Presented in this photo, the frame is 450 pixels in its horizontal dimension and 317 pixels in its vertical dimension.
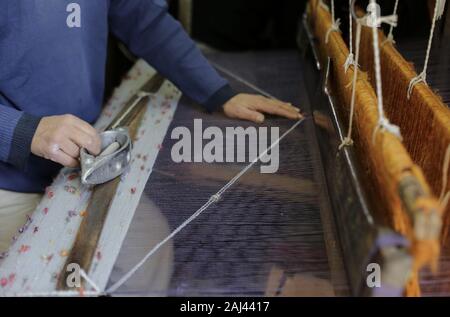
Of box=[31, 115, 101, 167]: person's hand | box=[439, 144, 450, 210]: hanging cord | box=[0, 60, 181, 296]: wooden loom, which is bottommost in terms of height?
box=[0, 60, 181, 296]: wooden loom

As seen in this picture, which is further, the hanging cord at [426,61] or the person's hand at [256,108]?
the person's hand at [256,108]

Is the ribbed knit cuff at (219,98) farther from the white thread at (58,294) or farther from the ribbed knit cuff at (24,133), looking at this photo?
the white thread at (58,294)

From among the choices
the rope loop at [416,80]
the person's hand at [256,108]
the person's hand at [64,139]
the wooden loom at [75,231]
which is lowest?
the wooden loom at [75,231]

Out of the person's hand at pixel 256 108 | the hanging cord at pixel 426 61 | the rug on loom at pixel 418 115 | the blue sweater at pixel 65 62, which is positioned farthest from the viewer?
the person's hand at pixel 256 108

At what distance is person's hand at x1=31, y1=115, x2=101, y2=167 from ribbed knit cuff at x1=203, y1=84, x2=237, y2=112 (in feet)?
1.46

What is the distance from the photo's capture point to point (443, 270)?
0.82 m

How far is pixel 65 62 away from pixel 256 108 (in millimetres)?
521

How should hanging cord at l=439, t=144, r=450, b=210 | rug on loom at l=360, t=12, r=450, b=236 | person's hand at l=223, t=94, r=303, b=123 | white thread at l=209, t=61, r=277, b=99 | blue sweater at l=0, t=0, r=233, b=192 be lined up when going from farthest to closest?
white thread at l=209, t=61, r=277, b=99
person's hand at l=223, t=94, r=303, b=123
blue sweater at l=0, t=0, r=233, b=192
rug on loom at l=360, t=12, r=450, b=236
hanging cord at l=439, t=144, r=450, b=210

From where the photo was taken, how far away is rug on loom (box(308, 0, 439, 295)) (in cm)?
62

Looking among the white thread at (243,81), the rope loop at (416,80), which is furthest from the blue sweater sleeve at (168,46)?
the rope loop at (416,80)

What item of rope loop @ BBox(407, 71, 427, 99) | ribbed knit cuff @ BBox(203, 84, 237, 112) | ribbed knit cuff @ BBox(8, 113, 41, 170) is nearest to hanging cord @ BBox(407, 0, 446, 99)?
rope loop @ BBox(407, 71, 427, 99)

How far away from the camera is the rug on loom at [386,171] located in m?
0.62

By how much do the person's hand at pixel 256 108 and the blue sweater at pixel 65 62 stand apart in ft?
0.13

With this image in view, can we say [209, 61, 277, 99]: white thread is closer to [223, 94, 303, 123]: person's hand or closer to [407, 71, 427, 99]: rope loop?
[223, 94, 303, 123]: person's hand
